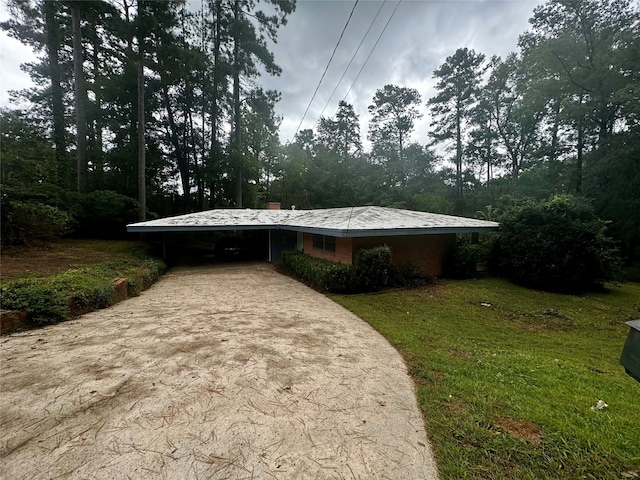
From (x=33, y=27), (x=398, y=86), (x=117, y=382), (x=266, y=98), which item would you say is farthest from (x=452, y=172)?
(x=33, y=27)

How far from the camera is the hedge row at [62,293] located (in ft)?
14.1

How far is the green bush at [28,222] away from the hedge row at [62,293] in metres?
4.46

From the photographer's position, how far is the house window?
9555 millimetres

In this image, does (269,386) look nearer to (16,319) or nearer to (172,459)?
(172,459)

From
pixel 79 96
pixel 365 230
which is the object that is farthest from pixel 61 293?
pixel 79 96

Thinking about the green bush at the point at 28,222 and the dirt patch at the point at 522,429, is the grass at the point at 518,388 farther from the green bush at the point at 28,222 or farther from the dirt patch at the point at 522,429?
the green bush at the point at 28,222

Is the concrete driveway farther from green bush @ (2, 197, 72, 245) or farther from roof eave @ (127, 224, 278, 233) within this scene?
green bush @ (2, 197, 72, 245)

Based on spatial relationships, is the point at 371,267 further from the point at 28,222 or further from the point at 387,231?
the point at 28,222

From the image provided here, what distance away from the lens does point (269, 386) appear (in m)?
2.79

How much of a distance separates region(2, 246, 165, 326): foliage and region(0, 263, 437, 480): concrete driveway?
1.31 ft

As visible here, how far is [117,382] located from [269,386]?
1595 mm

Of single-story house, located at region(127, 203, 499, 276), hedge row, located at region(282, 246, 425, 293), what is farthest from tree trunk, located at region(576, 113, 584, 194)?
hedge row, located at region(282, 246, 425, 293)

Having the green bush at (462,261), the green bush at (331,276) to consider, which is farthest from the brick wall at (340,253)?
the green bush at (462,261)

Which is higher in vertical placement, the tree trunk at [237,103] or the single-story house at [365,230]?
the tree trunk at [237,103]
